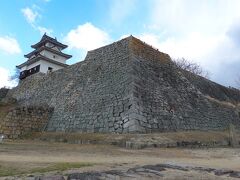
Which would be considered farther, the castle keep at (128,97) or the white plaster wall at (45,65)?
the white plaster wall at (45,65)

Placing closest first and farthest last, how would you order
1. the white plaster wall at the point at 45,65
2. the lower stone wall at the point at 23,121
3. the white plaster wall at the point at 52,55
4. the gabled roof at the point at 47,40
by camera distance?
1. the lower stone wall at the point at 23,121
2. the white plaster wall at the point at 45,65
3. the white plaster wall at the point at 52,55
4. the gabled roof at the point at 47,40

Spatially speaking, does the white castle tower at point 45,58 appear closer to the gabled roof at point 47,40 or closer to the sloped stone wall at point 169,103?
the gabled roof at point 47,40

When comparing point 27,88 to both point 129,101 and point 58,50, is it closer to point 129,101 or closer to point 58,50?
point 129,101

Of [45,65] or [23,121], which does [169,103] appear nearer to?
[23,121]

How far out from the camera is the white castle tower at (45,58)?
3616 cm

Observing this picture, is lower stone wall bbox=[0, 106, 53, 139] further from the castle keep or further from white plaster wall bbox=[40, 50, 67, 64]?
white plaster wall bbox=[40, 50, 67, 64]

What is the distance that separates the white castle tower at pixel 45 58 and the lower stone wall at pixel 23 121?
18.1 meters

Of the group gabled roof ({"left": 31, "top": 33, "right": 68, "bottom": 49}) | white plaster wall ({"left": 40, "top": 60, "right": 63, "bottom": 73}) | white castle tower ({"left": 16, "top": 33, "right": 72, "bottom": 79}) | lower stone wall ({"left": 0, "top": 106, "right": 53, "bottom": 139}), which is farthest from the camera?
gabled roof ({"left": 31, "top": 33, "right": 68, "bottom": 49})

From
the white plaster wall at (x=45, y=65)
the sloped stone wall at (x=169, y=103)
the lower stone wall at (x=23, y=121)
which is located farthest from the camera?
the white plaster wall at (x=45, y=65)

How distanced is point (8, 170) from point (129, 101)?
358 inches

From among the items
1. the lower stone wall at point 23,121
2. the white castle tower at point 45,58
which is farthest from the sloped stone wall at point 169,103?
the white castle tower at point 45,58

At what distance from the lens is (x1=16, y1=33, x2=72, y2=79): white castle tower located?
3616 centimetres

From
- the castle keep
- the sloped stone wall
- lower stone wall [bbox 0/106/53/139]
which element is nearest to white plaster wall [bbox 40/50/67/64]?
the castle keep

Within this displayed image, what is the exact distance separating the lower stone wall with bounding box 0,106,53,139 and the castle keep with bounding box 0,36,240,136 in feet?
1.50
